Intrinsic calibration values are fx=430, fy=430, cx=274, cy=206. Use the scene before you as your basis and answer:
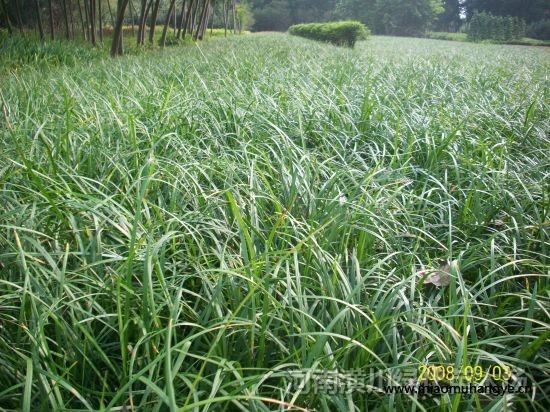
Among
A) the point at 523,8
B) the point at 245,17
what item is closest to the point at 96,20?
the point at 523,8

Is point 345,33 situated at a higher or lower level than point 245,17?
lower

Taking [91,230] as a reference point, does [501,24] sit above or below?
above

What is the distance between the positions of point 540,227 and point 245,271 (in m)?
1.21

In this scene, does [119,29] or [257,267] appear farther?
[119,29]

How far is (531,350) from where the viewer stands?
1.16m

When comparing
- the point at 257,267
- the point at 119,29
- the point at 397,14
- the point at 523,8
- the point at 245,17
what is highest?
the point at 245,17

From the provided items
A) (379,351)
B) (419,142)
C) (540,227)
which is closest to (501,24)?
(419,142)

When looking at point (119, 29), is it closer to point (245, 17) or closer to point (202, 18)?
point (202, 18)

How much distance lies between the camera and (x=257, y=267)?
1239mm

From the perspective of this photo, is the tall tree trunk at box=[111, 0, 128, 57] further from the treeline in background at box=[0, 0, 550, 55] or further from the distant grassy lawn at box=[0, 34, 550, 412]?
the distant grassy lawn at box=[0, 34, 550, 412]

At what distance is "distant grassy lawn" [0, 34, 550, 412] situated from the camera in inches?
41.1

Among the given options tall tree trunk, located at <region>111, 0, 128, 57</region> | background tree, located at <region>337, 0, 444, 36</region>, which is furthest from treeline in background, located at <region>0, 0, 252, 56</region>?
background tree, located at <region>337, 0, 444, 36</region>

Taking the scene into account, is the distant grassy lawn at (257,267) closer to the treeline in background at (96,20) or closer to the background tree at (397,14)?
the treeline in background at (96,20)

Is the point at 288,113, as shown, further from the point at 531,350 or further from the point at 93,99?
the point at 531,350
